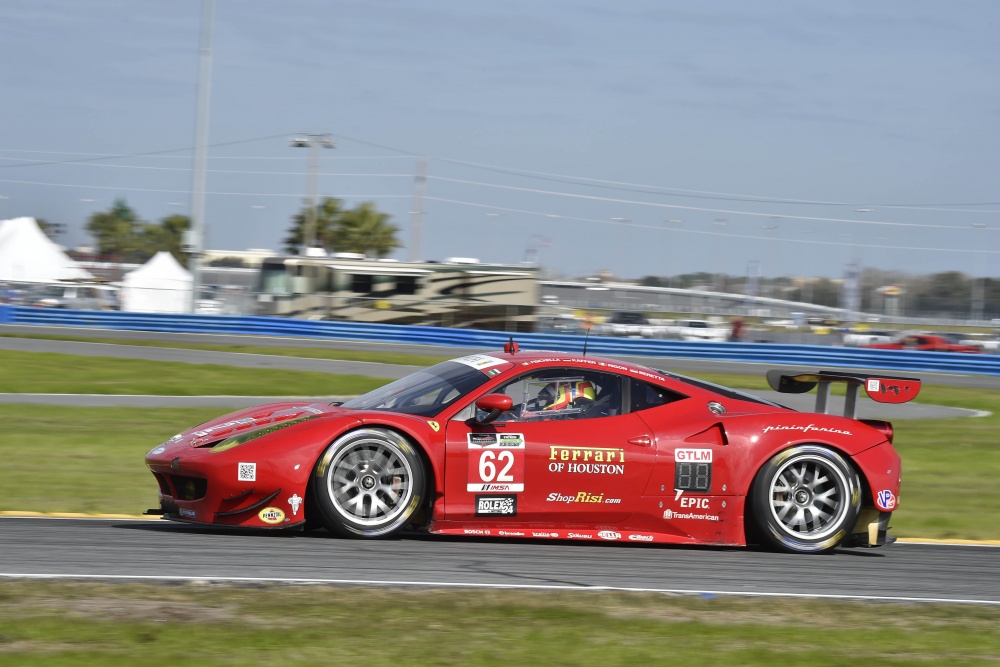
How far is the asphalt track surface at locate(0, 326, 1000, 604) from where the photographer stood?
537 cm

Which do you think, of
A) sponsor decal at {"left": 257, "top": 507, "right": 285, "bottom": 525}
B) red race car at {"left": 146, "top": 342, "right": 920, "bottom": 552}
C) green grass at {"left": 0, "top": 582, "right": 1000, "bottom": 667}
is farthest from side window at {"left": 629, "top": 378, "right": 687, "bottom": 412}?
sponsor decal at {"left": 257, "top": 507, "right": 285, "bottom": 525}

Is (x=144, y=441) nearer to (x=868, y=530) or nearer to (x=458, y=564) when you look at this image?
(x=458, y=564)

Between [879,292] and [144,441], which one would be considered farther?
[879,292]

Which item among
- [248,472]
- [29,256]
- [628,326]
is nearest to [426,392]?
[248,472]

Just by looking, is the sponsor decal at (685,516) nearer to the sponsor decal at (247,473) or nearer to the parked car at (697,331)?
the sponsor decal at (247,473)

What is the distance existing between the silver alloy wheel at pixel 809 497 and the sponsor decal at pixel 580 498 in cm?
110

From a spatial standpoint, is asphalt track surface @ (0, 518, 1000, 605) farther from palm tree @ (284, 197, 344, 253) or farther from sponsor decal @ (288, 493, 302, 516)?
palm tree @ (284, 197, 344, 253)

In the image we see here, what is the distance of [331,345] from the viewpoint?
33906 mm

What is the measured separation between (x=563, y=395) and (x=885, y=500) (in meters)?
2.18

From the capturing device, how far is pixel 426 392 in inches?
271

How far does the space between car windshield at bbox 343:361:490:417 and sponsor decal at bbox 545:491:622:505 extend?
0.82 meters

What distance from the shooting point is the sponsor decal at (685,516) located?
6699 millimetres

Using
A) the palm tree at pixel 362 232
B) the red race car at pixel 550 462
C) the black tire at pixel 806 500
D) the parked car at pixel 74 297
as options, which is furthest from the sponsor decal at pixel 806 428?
the palm tree at pixel 362 232

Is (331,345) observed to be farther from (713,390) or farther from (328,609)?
(328,609)
